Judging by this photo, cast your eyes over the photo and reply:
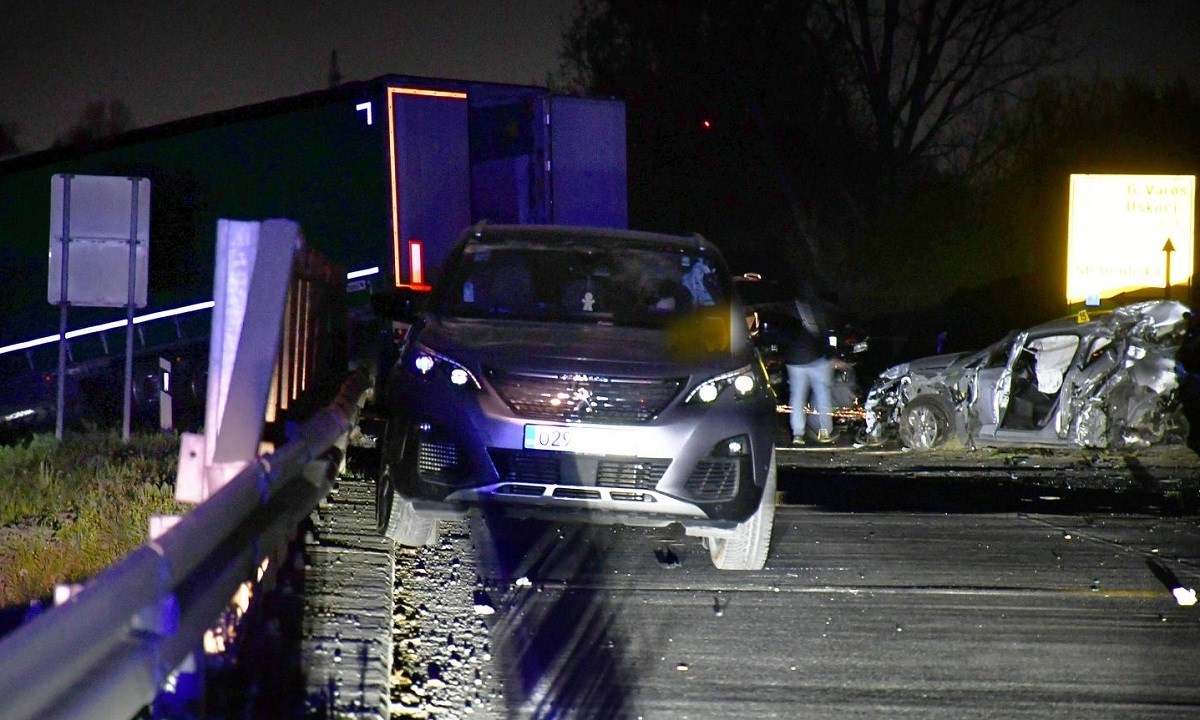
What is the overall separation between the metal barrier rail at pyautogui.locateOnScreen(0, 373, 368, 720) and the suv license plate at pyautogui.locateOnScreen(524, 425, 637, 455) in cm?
156

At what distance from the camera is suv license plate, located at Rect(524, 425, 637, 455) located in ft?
25.6

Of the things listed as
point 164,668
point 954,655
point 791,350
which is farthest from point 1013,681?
point 791,350

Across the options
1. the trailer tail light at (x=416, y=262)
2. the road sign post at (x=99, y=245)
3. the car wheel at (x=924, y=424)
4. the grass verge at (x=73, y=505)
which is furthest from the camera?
the trailer tail light at (x=416, y=262)

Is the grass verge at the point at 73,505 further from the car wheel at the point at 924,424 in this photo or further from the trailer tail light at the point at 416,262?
the car wheel at the point at 924,424

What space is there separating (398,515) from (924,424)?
9.39 m

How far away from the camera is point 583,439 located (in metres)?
7.80

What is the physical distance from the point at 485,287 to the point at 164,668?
485 cm

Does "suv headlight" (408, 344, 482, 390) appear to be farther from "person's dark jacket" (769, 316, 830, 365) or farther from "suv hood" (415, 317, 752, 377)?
"person's dark jacket" (769, 316, 830, 365)

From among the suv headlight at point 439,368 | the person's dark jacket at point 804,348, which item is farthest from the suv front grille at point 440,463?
the person's dark jacket at point 804,348

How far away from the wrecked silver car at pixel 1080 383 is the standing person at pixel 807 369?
4.87ft

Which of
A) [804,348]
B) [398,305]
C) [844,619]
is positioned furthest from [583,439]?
[804,348]

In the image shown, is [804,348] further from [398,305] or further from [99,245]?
[398,305]

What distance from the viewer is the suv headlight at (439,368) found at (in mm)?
7980

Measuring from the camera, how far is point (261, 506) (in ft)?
20.7
